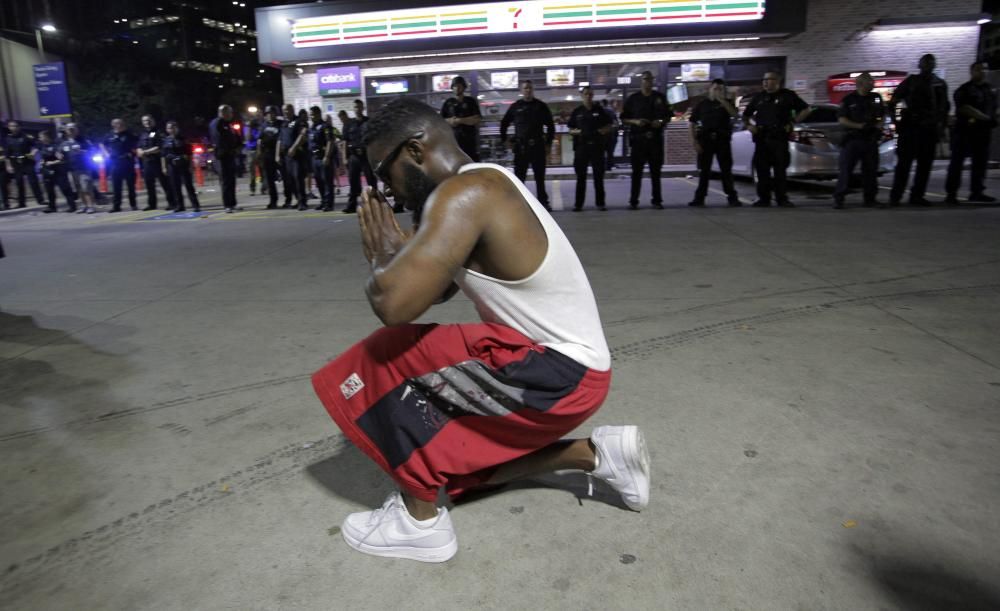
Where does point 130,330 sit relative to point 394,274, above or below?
Result: below

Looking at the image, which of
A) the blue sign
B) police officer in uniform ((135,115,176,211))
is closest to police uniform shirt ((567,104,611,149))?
police officer in uniform ((135,115,176,211))

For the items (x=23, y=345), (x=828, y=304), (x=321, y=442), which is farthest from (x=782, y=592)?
(x=23, y=345)

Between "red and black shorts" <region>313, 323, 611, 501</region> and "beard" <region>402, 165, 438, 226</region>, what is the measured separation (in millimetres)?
367

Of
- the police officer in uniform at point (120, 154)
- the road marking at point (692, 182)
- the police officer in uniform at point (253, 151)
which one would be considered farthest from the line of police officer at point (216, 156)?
the road marking at point (692, 182)

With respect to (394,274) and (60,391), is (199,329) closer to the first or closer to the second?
(60,391)

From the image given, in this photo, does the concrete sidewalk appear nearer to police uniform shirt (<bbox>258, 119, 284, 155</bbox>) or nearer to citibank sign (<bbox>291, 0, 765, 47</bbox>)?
police uniform shirt (<bbox>258, 119, 284, 155</bbox>)

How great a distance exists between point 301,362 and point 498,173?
84.5 inches

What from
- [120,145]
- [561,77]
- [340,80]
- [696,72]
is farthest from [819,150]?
[340,80]

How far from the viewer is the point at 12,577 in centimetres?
183

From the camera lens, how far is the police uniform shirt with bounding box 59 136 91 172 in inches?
498

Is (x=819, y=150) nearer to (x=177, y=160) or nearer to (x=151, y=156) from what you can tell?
(x=177, y=160)

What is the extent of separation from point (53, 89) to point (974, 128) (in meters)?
18.6

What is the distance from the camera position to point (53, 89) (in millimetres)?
15758

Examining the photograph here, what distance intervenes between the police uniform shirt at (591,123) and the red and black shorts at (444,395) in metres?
8.15
